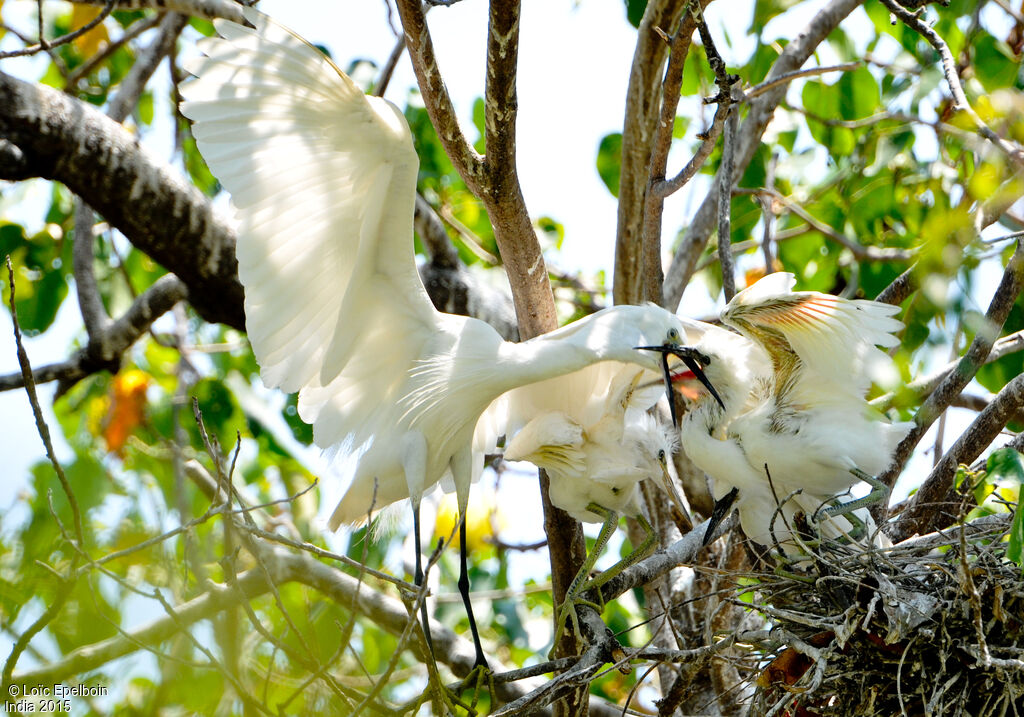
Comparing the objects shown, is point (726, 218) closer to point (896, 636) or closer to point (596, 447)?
point (596, 447)

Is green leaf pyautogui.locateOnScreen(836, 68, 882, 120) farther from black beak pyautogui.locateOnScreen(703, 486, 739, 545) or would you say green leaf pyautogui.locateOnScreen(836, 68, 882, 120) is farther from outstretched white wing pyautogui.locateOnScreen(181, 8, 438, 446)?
outstretched white wing pyautogui.locateOnScreen(181, 8, 438, 446)

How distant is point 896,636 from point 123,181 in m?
2.96

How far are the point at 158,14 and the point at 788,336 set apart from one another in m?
3.69

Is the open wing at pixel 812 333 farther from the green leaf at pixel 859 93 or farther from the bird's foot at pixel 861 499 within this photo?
the green leaf at pixel 859 93

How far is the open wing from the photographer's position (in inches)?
110

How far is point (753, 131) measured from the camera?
174 inches

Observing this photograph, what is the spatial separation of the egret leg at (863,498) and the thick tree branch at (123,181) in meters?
2.34

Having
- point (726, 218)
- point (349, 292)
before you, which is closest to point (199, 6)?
point (349, 292)

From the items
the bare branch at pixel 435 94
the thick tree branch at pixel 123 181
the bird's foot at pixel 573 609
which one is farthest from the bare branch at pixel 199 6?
the bird's foot at pixel 573 609

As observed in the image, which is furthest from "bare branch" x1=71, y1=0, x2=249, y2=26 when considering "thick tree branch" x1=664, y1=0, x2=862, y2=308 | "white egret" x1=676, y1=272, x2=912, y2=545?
"white egret" x1=676, y1=272, x2=912, y2=545

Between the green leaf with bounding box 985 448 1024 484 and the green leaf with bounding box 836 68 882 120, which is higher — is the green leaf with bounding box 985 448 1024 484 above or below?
below

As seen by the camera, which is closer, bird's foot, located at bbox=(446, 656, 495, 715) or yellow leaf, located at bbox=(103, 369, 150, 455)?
bird's foot, located at bbox=(446, 656, 495, 715)

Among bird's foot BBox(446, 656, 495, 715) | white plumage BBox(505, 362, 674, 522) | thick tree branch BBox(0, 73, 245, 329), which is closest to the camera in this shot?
bird's foot BBox(446, 656, 495, 715)

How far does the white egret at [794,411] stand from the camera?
9.24 ft
